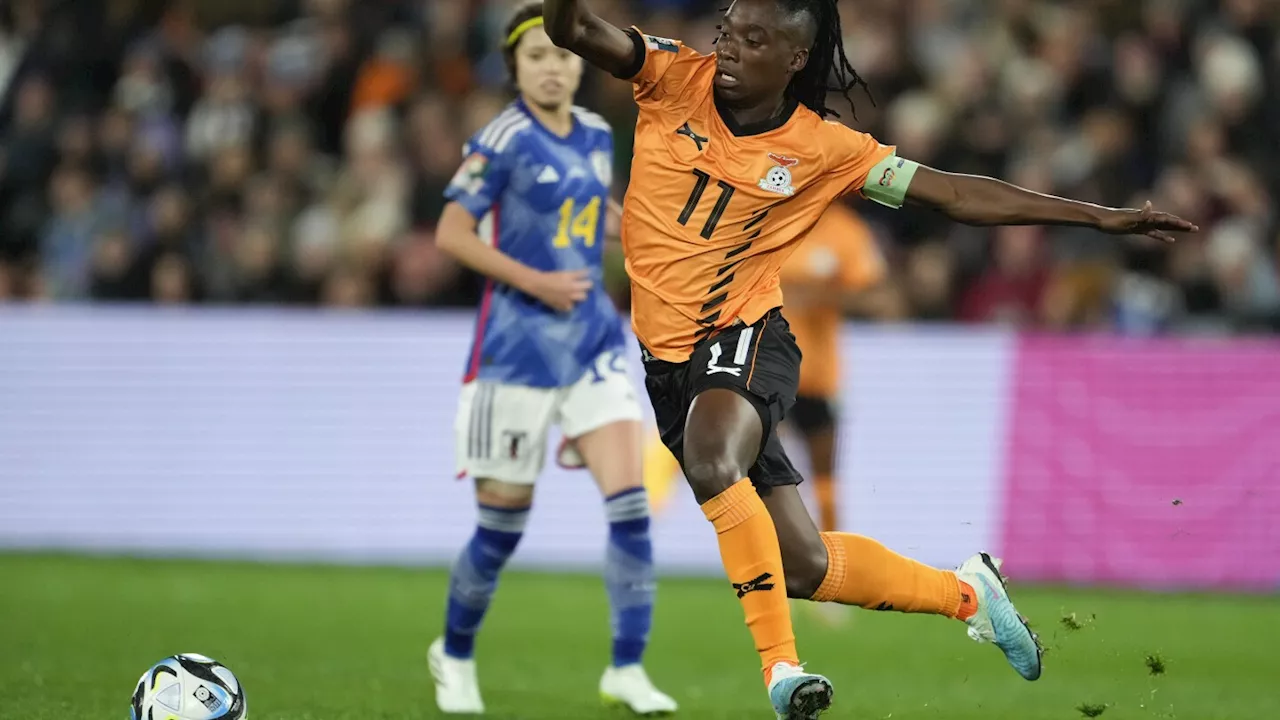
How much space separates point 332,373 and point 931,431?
4.23 m

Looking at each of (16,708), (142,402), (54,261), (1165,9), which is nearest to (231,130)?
(54,261)

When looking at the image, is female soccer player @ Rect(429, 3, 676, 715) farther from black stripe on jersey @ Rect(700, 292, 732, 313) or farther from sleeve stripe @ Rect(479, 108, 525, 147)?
black stripe on jersey @ Rect(700, 292, 732, 313)

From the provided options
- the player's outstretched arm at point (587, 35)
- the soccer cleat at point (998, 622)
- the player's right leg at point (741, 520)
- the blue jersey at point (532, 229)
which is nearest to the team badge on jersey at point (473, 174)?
the blue jersey at point (532, 229)

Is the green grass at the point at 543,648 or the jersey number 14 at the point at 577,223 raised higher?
the jersey number 14 at the point at 577,223

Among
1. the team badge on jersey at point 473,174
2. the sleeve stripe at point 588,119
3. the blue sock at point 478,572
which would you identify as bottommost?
the blue sock at point 478,572

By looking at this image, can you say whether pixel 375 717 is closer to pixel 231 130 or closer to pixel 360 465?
pixel 360 465

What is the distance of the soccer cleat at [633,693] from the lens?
6746 millimetres

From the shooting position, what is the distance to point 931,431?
468 inches

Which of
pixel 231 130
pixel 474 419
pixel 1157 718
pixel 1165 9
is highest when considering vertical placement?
pixel 1165 9

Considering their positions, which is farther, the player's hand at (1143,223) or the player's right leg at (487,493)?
the player's right leg at (487,493)

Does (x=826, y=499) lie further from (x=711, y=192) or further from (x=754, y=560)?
(x=754, y=560)

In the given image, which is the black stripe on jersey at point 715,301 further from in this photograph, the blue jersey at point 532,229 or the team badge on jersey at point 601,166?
the team badge on jersey at point 601,166

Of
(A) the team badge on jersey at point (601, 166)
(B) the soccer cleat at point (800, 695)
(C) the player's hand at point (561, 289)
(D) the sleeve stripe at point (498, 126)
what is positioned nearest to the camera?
(B) the soccer cleat at point (800, 695)

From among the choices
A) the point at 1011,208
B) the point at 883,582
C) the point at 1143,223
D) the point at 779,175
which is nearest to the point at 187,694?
the point at 883,582
